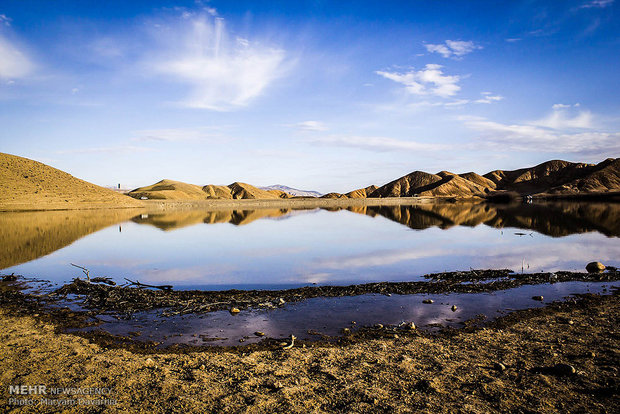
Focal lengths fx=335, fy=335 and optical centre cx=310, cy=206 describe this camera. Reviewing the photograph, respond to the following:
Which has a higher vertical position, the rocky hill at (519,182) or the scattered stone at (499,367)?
the rocky hill at (519,182)

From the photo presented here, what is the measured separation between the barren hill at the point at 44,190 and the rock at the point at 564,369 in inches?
2951

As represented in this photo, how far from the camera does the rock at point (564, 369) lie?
552 cm

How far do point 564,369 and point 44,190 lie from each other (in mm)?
84040

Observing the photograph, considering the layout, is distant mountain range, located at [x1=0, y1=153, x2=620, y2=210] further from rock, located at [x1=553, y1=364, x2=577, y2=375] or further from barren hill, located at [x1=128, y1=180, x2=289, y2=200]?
rock, located at [x1=553, y1=364, x2=577, y2=375]

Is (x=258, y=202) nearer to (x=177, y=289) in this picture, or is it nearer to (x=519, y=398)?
(x=177, y=289)

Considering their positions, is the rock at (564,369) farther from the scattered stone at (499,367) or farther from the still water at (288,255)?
the still water at (288,255)

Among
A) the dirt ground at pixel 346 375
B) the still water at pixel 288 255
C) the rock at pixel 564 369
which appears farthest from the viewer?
the still water at pixel 288 255

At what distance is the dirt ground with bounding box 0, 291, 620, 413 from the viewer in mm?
4844

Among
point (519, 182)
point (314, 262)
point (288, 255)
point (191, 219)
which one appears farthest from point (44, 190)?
point (519, 182)

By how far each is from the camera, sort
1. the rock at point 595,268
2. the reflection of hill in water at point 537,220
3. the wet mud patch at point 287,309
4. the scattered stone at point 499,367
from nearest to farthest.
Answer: the scattered stone at point 499,367, the wet mud patch at point 287,309, the rock at point 595,268, the reflection of hill in water at point 537,220

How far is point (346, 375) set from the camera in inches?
224

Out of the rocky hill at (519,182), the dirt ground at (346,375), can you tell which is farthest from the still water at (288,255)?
the rocky hill at (519,182)

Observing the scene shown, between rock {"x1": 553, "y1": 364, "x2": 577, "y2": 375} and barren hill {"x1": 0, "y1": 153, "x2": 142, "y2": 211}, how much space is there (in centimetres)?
7494

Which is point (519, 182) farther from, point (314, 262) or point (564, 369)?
point (564, 369)
